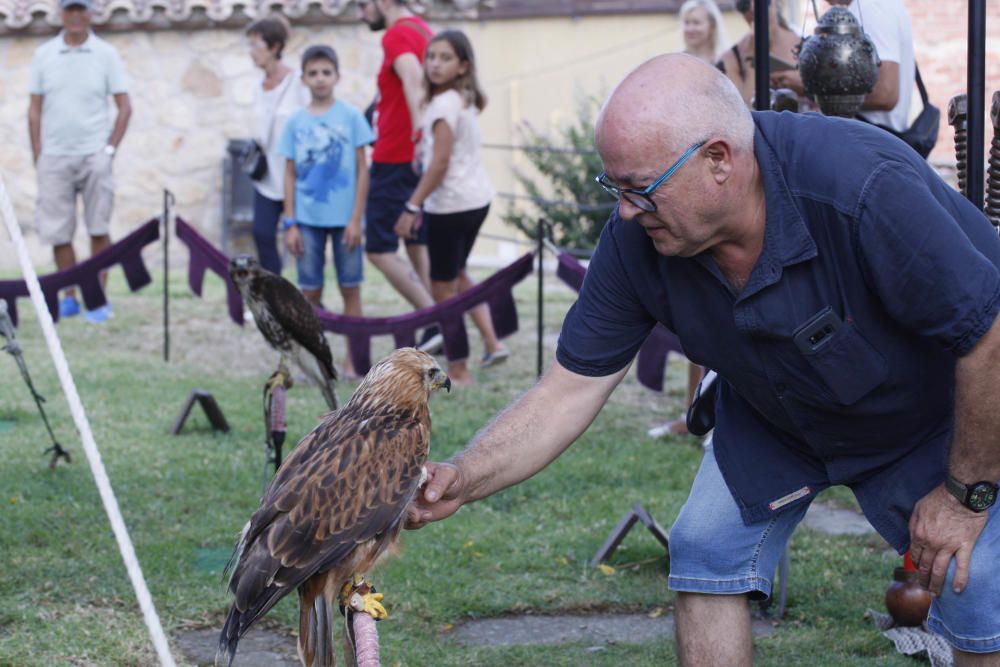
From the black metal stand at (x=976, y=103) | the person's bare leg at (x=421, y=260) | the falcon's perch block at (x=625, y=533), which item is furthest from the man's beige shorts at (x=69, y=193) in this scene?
the black metal stand at (x=976, y=103)

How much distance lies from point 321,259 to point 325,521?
248 inches

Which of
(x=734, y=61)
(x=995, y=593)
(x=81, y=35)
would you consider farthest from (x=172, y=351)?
(x=995, y=593)

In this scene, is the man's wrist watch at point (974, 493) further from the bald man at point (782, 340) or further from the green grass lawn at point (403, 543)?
the green grass lawn at point (403, 543)

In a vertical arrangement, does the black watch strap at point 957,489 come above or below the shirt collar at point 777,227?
below

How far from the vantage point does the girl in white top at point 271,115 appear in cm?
1034

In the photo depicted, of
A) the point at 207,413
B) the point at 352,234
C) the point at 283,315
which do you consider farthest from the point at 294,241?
the point at 283,315

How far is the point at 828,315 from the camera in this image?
331 centimetres

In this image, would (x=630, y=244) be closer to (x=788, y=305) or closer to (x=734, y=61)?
(x=788, y=305)

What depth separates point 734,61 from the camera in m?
7.38

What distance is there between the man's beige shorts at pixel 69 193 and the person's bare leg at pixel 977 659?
9723 mm

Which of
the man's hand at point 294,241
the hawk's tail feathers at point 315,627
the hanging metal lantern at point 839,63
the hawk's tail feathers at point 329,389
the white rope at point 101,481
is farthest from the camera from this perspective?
the man's hand at point 294,241

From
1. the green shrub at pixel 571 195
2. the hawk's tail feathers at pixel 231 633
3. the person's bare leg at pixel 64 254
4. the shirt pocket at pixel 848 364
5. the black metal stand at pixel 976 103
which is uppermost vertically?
the black metal stand at pixel 976 103

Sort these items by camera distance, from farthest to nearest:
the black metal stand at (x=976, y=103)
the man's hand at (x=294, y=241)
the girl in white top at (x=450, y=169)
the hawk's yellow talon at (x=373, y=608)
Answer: the man's hand at (x=294, y=241) < the girl in white top at (x=450, y=169) < the black metal stand at (x=976, y=103) < the hawk's yellow talon at (x=373, y=608)

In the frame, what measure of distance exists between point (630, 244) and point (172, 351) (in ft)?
25.9
